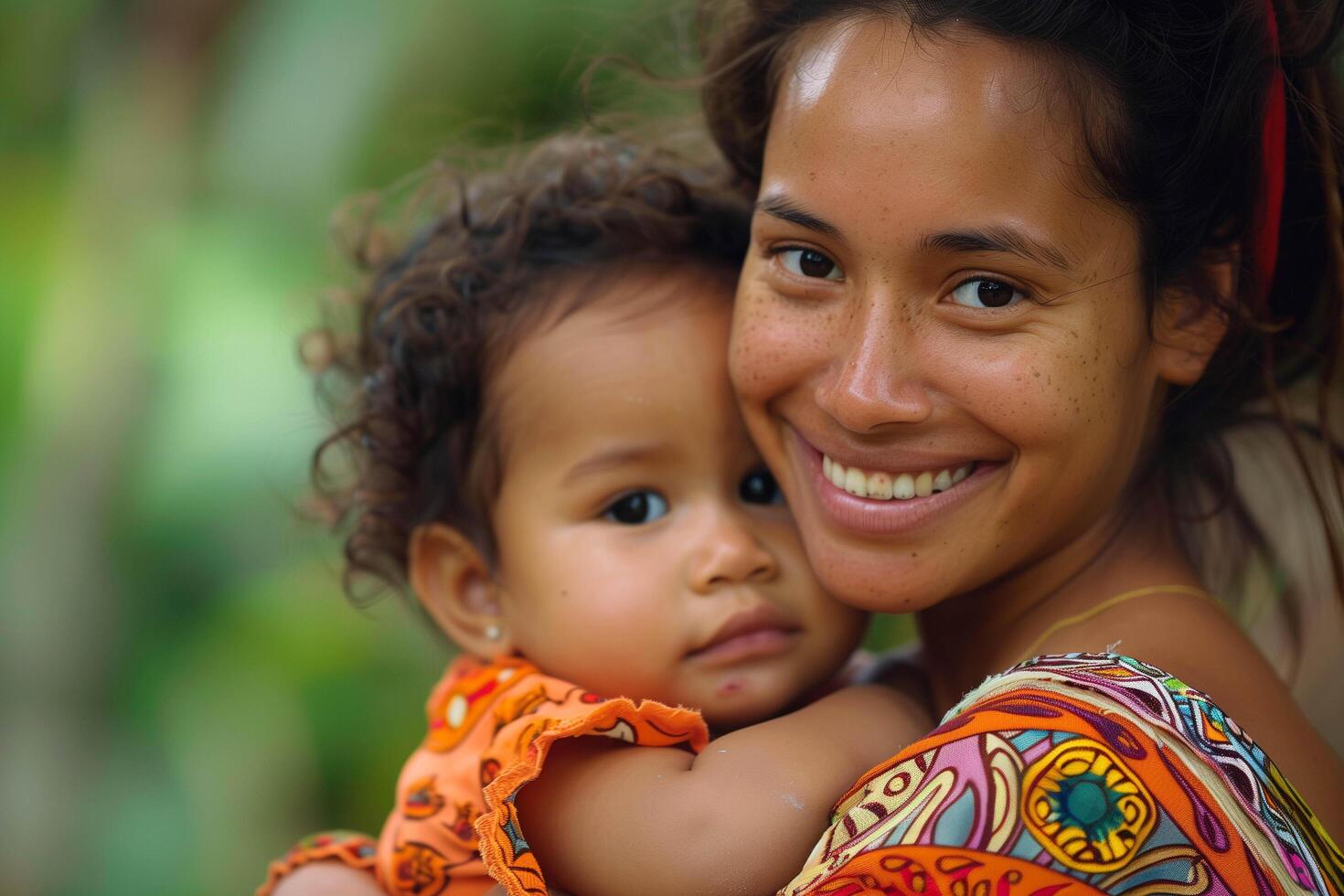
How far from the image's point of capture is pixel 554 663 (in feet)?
6.92

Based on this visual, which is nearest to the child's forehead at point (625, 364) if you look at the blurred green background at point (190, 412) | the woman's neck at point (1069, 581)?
the woman's neck at point (1069, 581)

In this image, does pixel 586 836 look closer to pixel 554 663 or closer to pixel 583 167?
pixel 554 663

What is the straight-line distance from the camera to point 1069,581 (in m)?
1.96

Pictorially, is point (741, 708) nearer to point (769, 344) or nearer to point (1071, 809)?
point (769, 344)

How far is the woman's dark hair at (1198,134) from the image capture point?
1701 millimetres

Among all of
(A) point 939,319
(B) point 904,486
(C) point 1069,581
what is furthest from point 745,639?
(A) point 939,319

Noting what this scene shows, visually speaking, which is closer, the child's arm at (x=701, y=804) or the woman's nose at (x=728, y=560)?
the child's arm at (x=701, y=804)

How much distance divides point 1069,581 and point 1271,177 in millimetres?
618

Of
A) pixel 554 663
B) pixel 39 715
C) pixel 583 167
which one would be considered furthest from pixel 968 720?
pixel 39 715

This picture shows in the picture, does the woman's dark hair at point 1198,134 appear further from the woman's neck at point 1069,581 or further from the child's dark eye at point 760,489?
the child's dark eye at point 760,489

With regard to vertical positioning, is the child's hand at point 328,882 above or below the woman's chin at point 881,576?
below

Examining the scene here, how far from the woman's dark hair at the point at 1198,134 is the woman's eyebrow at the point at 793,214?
0.23m

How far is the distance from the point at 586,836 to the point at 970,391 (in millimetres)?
741

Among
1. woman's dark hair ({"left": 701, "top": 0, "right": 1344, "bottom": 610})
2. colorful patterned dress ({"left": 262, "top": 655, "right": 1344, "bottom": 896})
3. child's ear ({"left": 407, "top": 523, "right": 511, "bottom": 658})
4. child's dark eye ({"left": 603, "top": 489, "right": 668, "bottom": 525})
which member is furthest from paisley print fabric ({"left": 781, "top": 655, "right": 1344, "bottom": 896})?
child's ear ({"left": 407, "top": 523, "right": 511, "bottom": 658})
